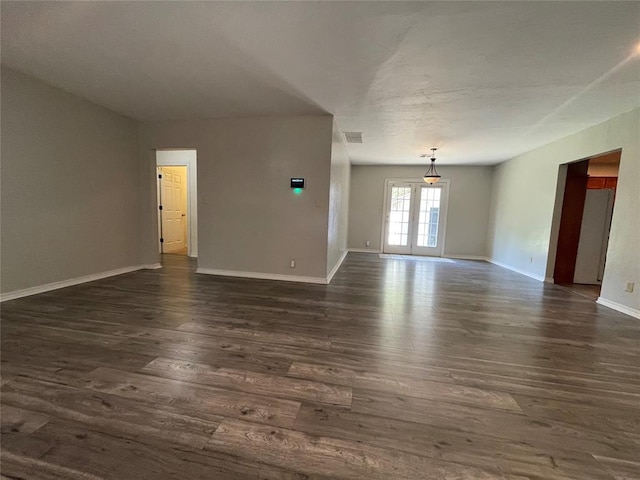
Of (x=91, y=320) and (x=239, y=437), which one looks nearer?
(x=239, y=437)

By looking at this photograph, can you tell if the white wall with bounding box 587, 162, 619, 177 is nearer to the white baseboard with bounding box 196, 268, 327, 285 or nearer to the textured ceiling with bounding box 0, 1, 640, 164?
the textured ceiling with bounding box 0, 1, 640, 164

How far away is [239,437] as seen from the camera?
124 cm

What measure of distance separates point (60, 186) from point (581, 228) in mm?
8466

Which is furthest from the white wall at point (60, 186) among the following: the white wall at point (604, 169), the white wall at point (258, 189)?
the white wall at point (604, 169)

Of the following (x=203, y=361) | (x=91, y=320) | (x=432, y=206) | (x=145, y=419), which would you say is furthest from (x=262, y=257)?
(x=432, y=206)

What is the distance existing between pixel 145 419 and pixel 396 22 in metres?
3.06

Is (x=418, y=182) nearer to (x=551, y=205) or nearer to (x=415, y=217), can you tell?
(x=415, y=217)

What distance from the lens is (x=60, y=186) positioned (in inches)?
137

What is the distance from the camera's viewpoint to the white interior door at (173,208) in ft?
20.8

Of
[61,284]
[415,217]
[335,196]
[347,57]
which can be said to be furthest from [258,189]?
[415,217]

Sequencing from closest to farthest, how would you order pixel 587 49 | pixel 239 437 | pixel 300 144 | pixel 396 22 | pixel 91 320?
pixel 239 437 → pixel 396 22 → pixel 587 49 → pixel 91 320 → pixel 300 144

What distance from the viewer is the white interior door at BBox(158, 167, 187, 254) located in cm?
635

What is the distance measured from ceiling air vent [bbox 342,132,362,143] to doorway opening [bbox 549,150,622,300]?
369 centimetres

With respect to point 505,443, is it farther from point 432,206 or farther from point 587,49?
point 432,206
